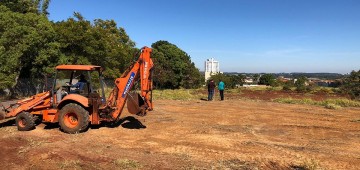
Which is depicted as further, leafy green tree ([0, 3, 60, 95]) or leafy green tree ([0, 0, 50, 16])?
leafy green tree ([0, 0, 50, 16])

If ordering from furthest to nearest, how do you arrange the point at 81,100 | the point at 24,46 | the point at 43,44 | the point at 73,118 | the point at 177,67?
1. the point at 177,67
2. the point at 43,44
3. the point at 24,46
4. the point at 73,118
5. the point at 81,100

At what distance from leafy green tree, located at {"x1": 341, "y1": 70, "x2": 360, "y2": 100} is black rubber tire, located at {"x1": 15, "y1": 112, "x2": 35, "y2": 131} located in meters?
29.3

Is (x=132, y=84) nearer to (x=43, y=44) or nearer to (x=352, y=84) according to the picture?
(x=43, y=44)

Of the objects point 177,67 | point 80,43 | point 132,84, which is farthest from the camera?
point 177,67

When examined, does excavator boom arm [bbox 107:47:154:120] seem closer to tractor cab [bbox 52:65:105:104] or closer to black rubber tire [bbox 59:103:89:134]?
tractor cab [bbox 52:65:105:104]

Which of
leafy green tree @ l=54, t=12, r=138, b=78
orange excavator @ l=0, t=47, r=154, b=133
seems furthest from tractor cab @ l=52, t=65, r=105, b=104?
leafy green tree @ l=54, t=12, r=138, b=78

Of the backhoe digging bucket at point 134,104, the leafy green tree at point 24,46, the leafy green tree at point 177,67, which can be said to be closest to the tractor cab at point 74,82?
the backhoe digging bucket at point 134,104

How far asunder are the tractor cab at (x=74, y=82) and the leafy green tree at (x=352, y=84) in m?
27.9

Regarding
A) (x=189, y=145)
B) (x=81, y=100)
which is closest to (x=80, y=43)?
(x=81, y=100)

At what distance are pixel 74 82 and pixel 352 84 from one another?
31848mm

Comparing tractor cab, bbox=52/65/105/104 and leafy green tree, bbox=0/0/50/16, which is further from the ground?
leafy green tree, bbox=0/0/50/16

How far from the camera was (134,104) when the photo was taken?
38.1 feet

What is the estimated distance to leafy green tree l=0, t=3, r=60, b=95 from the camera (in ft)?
71.2

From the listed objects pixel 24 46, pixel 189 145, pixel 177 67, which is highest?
pixel 24 46
